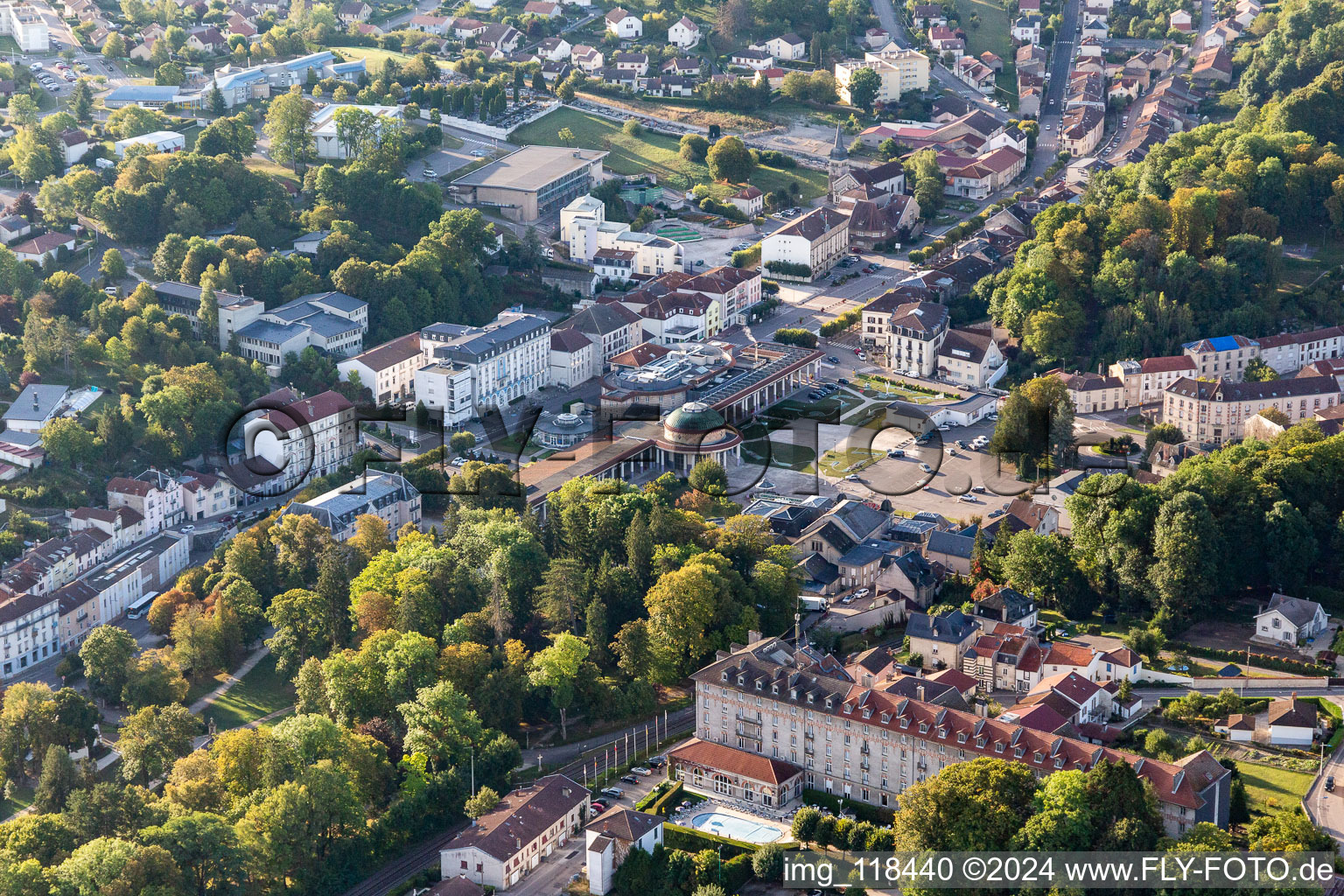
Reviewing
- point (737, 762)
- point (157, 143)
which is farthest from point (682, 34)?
point (737, 762)

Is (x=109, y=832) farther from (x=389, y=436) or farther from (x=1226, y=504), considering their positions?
(x=1226, y=504)

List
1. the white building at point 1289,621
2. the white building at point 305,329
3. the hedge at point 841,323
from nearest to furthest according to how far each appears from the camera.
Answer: the white building at point 1289,621, the white building at point 305,329, the hedge at point 841,323

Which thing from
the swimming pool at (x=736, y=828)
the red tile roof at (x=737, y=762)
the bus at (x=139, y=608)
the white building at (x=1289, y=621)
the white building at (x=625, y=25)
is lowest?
the bus at (x=139, y=608)

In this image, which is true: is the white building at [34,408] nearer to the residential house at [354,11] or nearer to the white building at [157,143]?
the white building at [157,143]

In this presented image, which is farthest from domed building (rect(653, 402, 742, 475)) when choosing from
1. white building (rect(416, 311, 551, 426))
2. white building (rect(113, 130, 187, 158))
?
white building (rect(113, 130, 187, 158))

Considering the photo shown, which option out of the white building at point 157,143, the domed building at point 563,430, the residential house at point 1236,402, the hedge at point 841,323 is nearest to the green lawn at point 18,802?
the domed building at point 563,430

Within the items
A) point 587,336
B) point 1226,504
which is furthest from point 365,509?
point 1226,504
